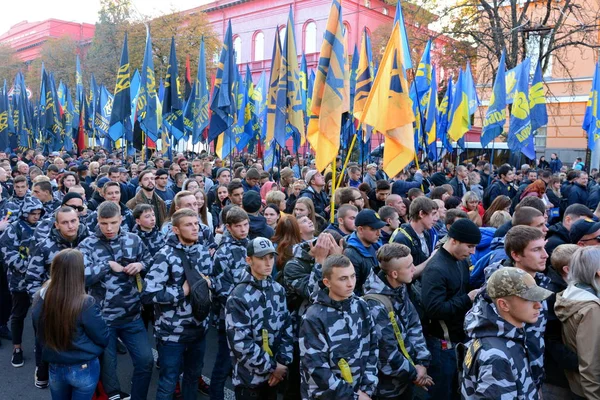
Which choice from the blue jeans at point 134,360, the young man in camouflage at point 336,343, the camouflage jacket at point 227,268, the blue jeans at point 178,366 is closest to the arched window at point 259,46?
the camouflage jacket at point 227,268

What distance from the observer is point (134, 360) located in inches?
179

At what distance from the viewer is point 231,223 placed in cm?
489

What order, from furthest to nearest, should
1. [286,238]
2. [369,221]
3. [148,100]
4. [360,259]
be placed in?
[148,100] < [286,238] < [369,221] < [360,259]

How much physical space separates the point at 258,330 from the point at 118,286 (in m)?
1.52

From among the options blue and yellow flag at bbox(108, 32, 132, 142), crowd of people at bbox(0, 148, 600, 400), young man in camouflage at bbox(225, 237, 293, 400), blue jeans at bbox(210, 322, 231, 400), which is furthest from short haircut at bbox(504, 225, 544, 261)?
blue and yellow flag at bbox(108, 32, 132, 142)

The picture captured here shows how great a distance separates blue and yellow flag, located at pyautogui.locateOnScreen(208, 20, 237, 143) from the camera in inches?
411

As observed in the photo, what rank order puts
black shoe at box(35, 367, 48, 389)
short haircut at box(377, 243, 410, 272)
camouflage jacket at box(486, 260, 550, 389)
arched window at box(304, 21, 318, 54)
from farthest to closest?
1. arched window at box(304, 21, 318, 54)
2. black shoe at box(35, 367, 48, 389)
3. short haircut at box(377, 243, 410, 272)
4. camouflage jacket at box(486, 260, 550, 389)

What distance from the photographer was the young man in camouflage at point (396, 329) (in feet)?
12.5

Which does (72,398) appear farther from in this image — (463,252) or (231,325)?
(463,252)

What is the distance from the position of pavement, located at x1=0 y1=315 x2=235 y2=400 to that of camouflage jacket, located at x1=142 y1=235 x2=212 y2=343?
1213mm

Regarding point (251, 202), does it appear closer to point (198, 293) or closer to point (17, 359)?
point (198, 293)

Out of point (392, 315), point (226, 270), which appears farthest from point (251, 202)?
point (392, 315)

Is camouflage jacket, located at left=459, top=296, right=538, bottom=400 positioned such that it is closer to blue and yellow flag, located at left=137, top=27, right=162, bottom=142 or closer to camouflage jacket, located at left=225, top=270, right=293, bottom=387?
camouflage jacket, located at left=225, top=270, right=293, bottom=387

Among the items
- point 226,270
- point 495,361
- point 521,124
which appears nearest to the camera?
point 495,361
